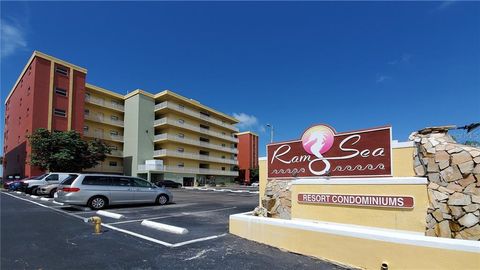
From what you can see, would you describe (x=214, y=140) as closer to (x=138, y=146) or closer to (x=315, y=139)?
(x=138, y=146)

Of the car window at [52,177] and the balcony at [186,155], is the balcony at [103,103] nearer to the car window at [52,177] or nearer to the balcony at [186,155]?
the balcony at [186,155]

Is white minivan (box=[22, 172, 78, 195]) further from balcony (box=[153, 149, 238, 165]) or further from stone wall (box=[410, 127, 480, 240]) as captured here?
balcony (box=[153, 149, 238, 165])

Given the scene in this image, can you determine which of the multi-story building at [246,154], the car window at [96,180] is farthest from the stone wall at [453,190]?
the multi-story building at [246,154]

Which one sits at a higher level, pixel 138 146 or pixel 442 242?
pixel 138 146

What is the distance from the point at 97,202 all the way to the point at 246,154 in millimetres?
72426

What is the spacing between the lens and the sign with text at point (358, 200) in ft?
20.5

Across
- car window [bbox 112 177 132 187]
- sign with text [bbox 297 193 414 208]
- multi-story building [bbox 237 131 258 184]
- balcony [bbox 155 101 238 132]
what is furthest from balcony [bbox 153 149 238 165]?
sign with text [bbox 297 193 414 208]

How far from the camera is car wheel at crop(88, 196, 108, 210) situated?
569 inches

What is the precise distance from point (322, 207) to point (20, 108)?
54.7 meters

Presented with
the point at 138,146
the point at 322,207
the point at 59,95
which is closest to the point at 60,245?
the point at 322,207

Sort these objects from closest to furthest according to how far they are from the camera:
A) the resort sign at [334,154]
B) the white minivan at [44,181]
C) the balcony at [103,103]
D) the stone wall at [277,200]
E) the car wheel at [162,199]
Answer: the resort sign at [334,154] → the stone wall at [277,200] → the car wheel at [162,199] → the white minivan at [44,181] → the balcony at [103,103]

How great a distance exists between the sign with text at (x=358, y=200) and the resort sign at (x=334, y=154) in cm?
64

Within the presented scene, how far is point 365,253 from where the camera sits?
5488 millimetres

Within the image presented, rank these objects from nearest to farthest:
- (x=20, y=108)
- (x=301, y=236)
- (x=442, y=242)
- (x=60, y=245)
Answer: (x=442, y=242) < (x=301, y=236) < (x=60, y=245) < (x=20, y=108)
